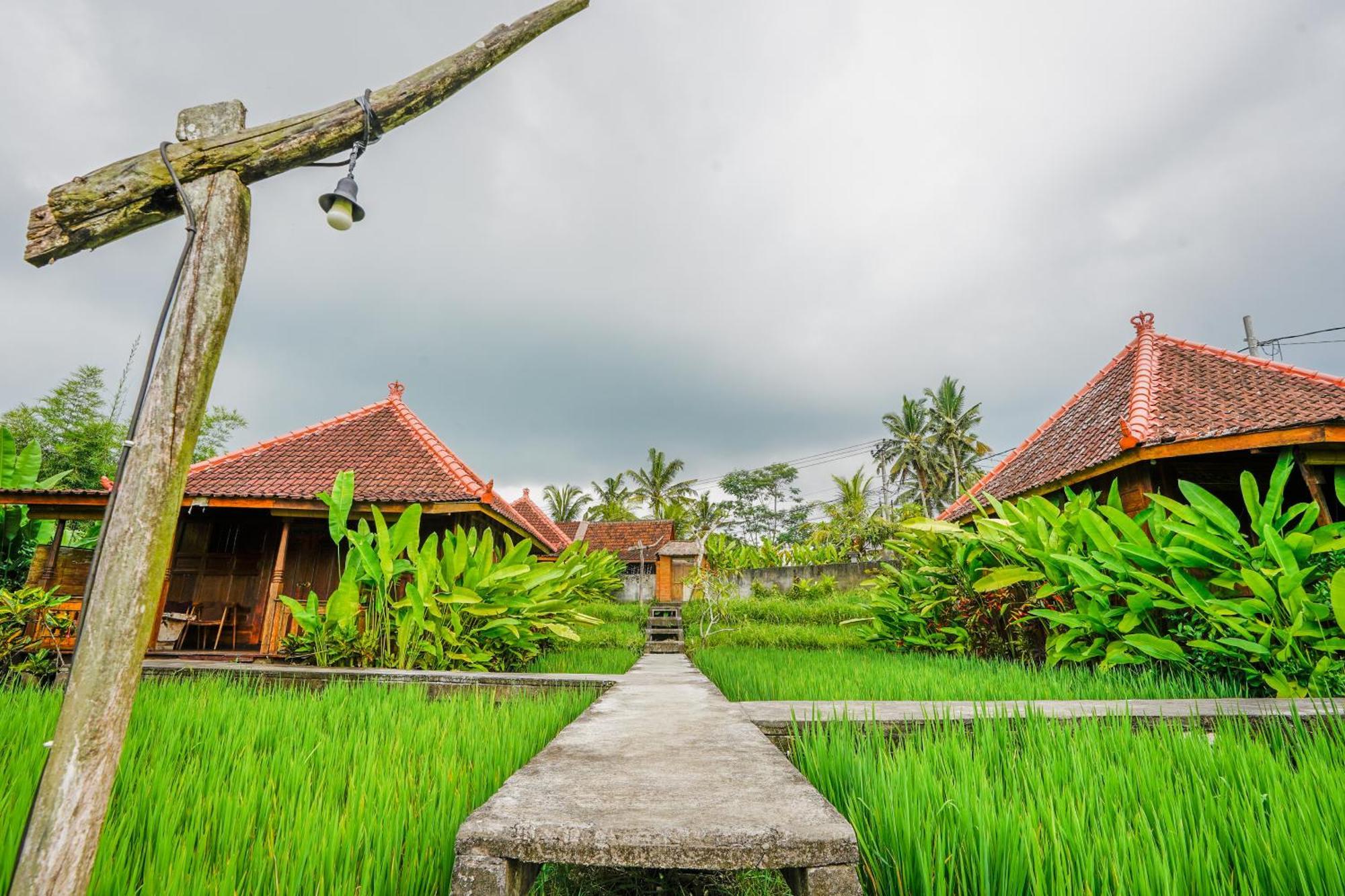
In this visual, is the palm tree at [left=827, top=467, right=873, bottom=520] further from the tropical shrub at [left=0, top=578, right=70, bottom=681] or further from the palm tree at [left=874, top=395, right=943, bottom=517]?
the tropical shrub at [left=0, top=578, right=70, bottom=681]

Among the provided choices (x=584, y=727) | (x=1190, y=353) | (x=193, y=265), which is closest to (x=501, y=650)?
(x=584, y=727)

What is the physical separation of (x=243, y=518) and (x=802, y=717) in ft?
31.4

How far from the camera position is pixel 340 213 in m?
2.19

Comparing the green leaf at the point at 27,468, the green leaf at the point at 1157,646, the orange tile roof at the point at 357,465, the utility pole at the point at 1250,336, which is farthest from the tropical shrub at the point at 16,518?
the utility pole at the point at 1250,336

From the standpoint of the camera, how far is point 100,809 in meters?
1.33

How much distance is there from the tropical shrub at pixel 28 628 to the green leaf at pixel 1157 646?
9.58m

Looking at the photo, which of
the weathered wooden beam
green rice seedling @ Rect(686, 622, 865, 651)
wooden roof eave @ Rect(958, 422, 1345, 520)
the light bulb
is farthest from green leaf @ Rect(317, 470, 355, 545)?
wooden roof eave @ Rect(958, 422, 1345, 520)

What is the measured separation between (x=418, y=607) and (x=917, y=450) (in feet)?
102

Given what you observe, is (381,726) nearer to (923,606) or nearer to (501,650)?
(501,650)

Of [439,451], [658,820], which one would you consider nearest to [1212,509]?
[658,820]

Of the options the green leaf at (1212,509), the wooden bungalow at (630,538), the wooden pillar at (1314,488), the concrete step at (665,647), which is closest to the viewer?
the green leaf at (1212,509)

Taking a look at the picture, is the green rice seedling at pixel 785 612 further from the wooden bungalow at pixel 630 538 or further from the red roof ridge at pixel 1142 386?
the wooden bungalow at pixel 630 538

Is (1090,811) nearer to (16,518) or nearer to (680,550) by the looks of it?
(16,518)

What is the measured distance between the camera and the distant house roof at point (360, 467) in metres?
7.10
